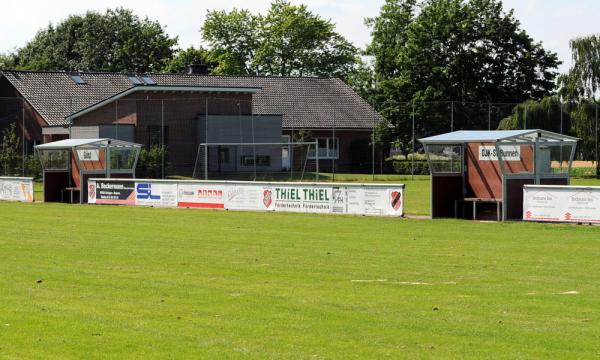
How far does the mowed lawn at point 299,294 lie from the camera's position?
461 inches

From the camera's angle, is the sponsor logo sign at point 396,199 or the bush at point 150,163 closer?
the sponsor logo sign at point 396,199

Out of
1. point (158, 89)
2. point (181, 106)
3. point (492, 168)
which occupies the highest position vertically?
point (158, 89)

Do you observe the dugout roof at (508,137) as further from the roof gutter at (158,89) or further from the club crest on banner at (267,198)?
the roof gutter at (158,89)

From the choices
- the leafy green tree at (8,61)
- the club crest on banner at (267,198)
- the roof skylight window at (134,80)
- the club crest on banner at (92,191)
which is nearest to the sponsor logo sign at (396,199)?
the club crest on banner at (267,198)

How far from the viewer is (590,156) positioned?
63875 mm

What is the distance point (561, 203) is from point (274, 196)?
10494mm

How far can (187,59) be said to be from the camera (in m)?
118

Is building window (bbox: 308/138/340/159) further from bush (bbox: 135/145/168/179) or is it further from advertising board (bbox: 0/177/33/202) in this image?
advertising board (bbox: 0/177/33/202)

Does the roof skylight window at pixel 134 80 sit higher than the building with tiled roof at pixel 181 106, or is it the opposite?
the roof skylight window at pixel 134 80

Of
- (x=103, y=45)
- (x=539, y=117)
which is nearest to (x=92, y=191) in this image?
(x=539, y=117)

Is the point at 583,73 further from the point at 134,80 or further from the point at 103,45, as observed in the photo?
the point at 103,45

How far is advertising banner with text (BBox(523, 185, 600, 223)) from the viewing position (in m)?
A: 29.1

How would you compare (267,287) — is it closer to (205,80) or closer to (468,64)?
(205,80)

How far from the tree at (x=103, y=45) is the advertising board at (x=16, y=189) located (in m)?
70.6
